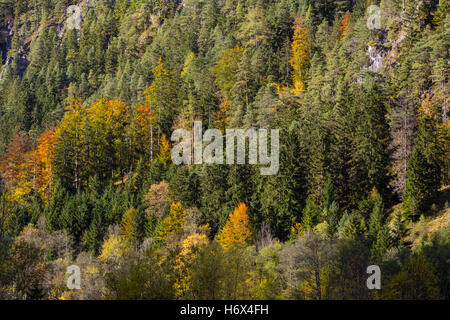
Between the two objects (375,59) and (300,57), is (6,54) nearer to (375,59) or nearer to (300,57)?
(300,57)

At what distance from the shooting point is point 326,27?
266 feet

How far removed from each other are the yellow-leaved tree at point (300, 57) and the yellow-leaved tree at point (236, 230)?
29819mm

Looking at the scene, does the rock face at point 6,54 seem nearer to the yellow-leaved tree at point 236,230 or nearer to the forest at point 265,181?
the forest at point 265,181

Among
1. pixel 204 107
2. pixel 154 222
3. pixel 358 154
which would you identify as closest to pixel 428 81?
pixel 358 154

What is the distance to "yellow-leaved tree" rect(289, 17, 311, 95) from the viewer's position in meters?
72.8

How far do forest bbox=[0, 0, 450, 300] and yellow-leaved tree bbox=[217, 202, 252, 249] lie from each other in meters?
0.15

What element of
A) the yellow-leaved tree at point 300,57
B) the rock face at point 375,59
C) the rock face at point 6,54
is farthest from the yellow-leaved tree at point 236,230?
the rock face at point 6,54

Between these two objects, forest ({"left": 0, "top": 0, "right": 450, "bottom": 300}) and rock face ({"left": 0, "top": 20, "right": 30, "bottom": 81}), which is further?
rock face ({"left": 0, "top": 20, "right": 30, "bottom": 81})

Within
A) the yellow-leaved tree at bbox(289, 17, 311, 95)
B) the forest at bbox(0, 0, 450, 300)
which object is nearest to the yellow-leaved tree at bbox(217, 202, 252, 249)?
the forest at bbox(0, 0, 450, 300)

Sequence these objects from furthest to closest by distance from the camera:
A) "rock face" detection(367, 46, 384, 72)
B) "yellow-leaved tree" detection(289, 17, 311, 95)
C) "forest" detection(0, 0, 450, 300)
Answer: "yellow-leaved tree" detection(289, 17, 311, 95)
"rock face" detection(367, 46, 384, 72)
"forest" detection(0, 0, 450, 300)

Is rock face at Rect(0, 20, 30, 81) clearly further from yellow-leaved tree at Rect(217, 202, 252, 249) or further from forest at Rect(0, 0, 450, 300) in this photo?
yellow-leaved tree at Rect(217, 202, 252, 249)

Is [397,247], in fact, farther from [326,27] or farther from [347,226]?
[326,27]

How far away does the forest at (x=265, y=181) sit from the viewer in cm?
3136

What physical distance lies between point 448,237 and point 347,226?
8333 millimetres
